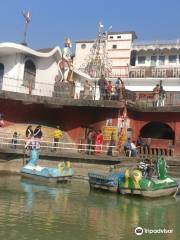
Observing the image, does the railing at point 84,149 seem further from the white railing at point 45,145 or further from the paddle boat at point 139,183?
the paddle boat at point 139,183

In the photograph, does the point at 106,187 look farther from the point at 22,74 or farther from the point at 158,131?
the point at 158,131

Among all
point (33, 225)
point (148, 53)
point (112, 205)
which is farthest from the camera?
point (148, 53)

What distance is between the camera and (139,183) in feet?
59.3

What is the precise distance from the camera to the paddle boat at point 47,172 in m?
20.9

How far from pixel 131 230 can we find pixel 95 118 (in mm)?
16880

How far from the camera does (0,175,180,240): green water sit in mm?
10844

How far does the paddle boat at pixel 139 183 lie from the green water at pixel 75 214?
0.43 metres

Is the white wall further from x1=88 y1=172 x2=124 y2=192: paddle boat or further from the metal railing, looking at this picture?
x1=88 y1=172 x2=124 y2=192: paddle boat

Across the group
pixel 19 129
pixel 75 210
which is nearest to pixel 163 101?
pixel 19 129


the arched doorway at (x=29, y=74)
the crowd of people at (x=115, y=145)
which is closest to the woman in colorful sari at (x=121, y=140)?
the crowd of people at (x=115, y=145)

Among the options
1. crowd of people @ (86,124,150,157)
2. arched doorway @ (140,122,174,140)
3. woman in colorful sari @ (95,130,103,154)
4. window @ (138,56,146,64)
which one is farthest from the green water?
window @ (138,56,146,64)

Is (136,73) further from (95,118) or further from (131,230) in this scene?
(131,230)

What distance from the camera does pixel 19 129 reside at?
2762 centimetres

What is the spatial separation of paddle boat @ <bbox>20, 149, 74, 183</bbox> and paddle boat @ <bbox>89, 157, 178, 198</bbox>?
2.12m
